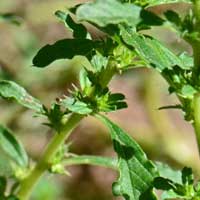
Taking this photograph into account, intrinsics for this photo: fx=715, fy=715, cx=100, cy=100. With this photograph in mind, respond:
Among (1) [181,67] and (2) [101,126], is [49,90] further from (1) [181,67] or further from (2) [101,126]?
(1) [181,67]

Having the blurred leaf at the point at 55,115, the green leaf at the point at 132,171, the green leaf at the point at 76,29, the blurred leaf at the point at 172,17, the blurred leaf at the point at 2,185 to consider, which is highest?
the blurred leaf at the point at 172,17

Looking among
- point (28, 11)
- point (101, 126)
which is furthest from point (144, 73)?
point (28, 11)

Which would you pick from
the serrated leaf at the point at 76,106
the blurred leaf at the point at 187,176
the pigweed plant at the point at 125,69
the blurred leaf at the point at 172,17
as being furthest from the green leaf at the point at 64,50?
the blurred leaf at the point at 187,176

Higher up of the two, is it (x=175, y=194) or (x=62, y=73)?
(x=175, y=194)

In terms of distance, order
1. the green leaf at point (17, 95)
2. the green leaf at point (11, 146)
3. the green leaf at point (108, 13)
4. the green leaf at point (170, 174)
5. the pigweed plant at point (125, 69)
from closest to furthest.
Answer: the green leaf at point (108, 13) → the pigweed plant at point (125, 69) → the green leaf at point (17, 95) → the green leaf at point (170, 174) → the green leaf at point (11, 146)

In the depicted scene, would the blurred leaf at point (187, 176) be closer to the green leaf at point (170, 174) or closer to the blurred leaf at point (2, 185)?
the green leaf at point (170, 174)

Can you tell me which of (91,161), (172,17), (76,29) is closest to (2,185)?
(91,161)

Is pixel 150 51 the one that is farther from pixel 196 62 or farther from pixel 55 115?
pixel 55 115
